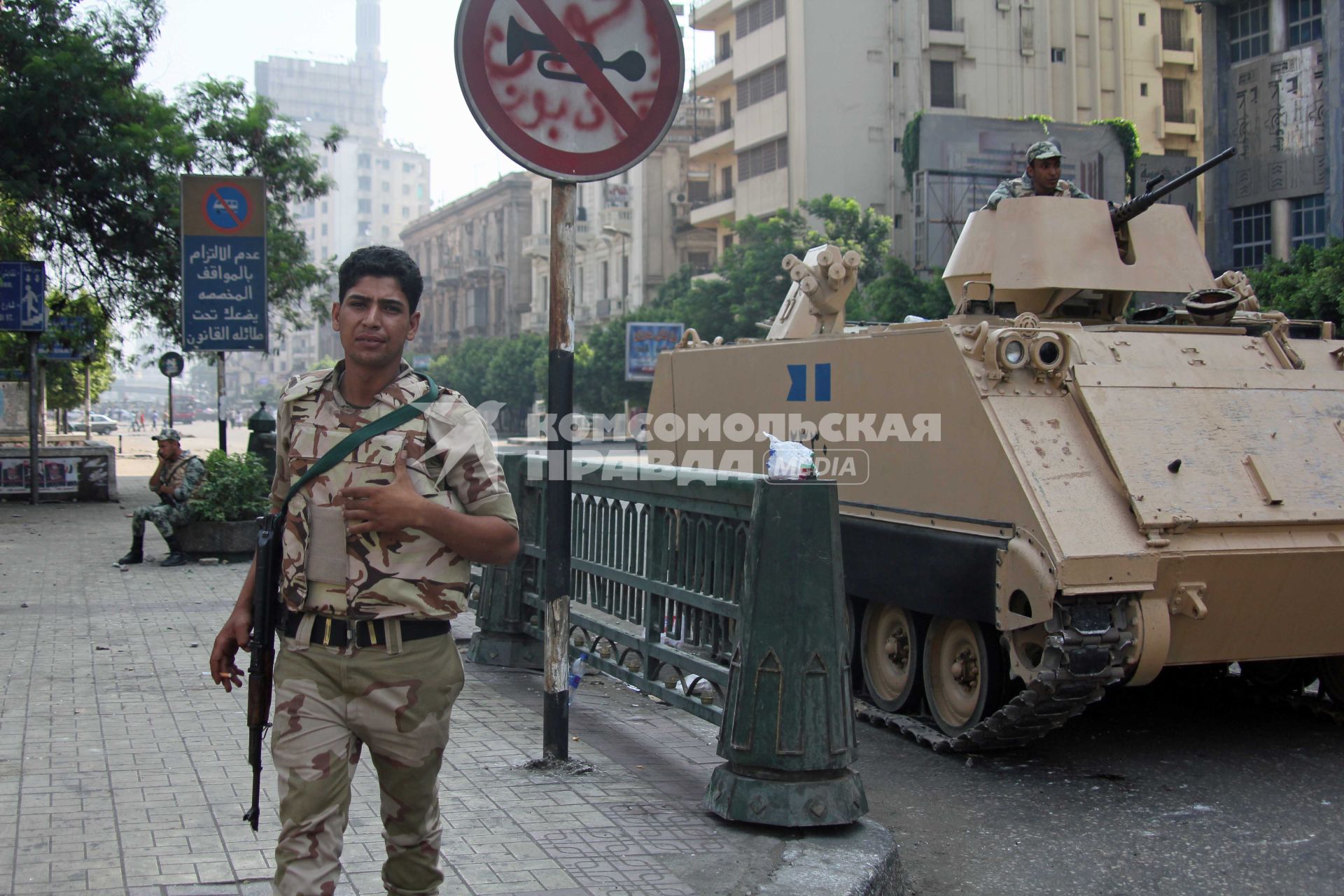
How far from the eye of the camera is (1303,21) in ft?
86.0

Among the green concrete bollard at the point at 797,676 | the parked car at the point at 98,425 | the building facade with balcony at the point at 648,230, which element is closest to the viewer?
the green concrete bollard at the point at 797,676

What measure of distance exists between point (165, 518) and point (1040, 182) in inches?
341

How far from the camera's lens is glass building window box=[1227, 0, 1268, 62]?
27.1 metres

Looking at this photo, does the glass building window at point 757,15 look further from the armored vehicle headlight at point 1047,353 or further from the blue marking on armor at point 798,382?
the armored vehicle headlight at point 1047,353

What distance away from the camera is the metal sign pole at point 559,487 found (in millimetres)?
5406

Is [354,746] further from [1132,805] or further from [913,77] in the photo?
[913,77]

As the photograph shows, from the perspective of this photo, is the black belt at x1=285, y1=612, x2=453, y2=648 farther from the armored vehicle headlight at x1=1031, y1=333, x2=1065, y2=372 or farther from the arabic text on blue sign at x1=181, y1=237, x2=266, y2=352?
the arabic text on blue sign at x1=181, y1=237, x2=266, y2=352

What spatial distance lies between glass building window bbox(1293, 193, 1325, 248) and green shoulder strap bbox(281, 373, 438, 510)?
26408mm

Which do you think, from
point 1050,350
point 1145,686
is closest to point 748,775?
point 1050,350

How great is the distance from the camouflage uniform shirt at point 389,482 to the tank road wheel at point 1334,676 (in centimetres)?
510

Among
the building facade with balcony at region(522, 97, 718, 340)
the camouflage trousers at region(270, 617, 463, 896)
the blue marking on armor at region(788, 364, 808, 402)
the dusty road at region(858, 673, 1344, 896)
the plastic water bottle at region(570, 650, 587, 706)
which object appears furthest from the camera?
the building facade with balcony at region(522, 97, 718, 340)

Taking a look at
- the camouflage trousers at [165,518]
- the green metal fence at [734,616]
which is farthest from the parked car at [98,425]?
the green metal fence at [734,616]

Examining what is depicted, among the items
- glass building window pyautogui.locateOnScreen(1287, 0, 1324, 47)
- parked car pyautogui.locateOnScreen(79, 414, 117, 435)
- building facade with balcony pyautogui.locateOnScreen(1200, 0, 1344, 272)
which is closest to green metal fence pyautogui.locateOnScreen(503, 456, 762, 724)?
building facade with balcony pyautogui.locateOnScreen(1200, 0, 1344, 272)

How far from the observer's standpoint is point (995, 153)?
36.5m
